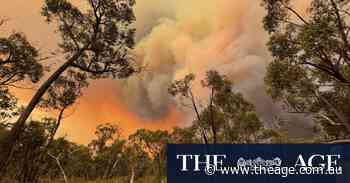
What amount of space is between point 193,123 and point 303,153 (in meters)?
28.0

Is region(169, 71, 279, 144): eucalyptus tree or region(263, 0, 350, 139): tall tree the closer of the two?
region(263, 0, 350, 139): tall tree

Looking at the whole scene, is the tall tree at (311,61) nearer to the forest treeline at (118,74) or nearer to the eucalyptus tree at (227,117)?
the forest treeline at (118,74)

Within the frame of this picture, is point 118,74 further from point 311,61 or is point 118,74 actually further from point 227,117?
point 227,117

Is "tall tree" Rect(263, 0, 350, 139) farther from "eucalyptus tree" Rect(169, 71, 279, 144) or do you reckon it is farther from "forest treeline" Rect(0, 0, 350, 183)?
"eucalyptus tree" Rect(169, 71, 279, 144)

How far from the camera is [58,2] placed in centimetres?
1689

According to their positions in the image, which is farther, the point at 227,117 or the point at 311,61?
the point at 227,117

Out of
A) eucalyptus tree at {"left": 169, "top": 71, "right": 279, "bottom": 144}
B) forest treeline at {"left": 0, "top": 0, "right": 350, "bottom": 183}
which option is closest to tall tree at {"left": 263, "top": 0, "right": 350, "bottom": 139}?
forest treeline at {"left": 0, "top": 0, "right": 350, "bottom": 183}

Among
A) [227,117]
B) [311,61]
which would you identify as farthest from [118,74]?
[227,117]

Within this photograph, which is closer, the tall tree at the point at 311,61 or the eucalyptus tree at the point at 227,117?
the tall tree at the point at 311,61

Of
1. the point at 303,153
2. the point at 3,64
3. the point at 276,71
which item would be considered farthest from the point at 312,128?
the point at 3,64

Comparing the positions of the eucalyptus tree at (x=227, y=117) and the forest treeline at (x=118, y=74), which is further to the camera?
the eucalyptus tree at (x=227, y=117)

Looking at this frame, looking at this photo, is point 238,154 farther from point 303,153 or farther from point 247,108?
point 247,108

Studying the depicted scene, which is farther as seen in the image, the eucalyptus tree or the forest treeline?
the eucalyptus tree

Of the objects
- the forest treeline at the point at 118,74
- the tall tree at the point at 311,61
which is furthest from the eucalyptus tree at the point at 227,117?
the tall tree at the point at 311,61
